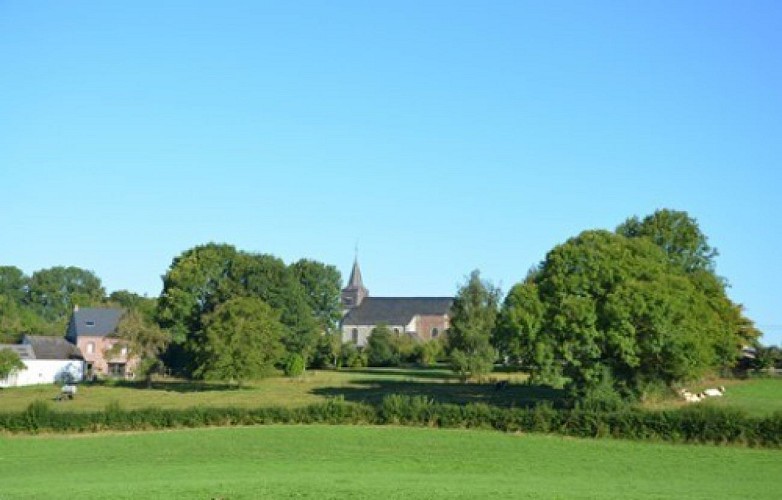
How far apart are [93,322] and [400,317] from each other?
7313 centimetres

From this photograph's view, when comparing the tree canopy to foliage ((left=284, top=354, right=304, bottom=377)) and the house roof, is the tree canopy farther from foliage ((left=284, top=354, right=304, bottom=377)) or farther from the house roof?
the house roof

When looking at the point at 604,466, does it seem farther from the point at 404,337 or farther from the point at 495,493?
the point at 404,337

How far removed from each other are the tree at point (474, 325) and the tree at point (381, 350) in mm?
40335

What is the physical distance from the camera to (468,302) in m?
77.2

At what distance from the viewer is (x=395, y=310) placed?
167000 millimetres

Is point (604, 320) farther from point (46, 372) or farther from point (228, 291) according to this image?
point (46, 372)

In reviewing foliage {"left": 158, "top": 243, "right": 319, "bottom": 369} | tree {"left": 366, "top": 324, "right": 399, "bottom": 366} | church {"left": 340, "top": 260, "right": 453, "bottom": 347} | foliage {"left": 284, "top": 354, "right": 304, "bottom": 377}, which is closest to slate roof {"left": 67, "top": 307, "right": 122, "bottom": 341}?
foliage {"left": 158, "top": 243, "right": 319, "bottom": 369}

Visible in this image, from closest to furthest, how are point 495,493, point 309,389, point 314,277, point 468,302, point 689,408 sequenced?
point 495,493 < point 689,408 < point 309,389 < point 468,302 < point 314,277

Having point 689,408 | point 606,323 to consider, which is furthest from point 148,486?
point 606,323

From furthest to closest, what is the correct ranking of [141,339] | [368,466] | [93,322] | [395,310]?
[395,310] → [93,322] → [141,339] → [368,466]

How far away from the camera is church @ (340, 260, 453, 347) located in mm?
163625

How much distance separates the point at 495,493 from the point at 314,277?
8531 centimetres

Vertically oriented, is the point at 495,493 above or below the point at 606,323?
below

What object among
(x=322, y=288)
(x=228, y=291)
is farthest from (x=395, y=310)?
(x=228, y=291)
